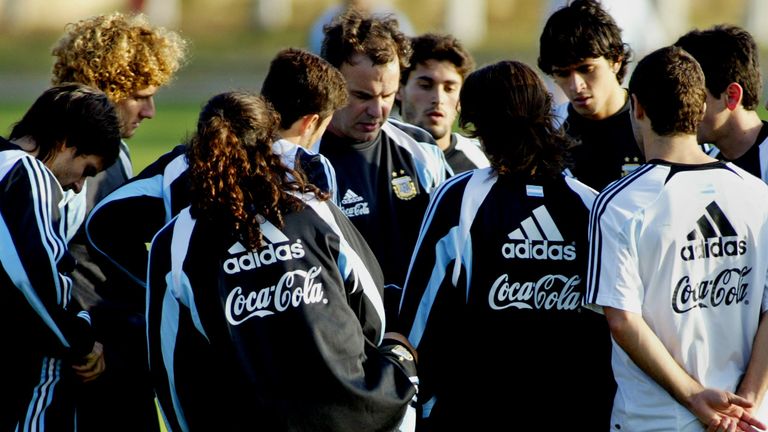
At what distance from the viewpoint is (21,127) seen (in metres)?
4.40

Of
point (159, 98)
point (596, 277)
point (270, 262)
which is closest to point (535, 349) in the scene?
point (596, 277)

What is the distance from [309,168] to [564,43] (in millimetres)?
1390

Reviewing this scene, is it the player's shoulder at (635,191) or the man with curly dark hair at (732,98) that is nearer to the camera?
the player's shoulder at (635,191)

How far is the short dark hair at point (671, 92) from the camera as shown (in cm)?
384

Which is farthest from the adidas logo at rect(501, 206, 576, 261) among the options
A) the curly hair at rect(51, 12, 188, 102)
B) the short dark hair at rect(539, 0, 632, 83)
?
the curly hair at rect(51, 12, 188, 102)

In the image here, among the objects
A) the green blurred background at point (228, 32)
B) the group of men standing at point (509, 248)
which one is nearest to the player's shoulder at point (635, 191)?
the group of men standing at point (509, 248)

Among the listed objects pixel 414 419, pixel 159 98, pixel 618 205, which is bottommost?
pixel 159 98

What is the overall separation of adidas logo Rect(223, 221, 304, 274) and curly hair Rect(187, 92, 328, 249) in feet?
0.09

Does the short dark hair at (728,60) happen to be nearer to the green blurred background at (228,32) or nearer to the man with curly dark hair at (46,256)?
the man with curly dark hair at (46,256)

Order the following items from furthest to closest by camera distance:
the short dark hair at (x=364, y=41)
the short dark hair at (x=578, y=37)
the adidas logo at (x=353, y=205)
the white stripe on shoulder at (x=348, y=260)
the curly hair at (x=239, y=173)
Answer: the short dark hair at (x=364, y=41) < the adidas logo at (x=353, y=205) < the short dark hair at (x=578, y=37) < the white stripe on shoulder at (x=348, y=260) < the curly hair at (x=239, y=173)

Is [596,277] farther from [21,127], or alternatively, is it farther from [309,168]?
[21,127]

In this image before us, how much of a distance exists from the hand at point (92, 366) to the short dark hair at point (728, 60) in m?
2.59

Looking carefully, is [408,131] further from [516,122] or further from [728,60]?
[728,60]

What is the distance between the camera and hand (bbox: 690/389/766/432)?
3771mm
